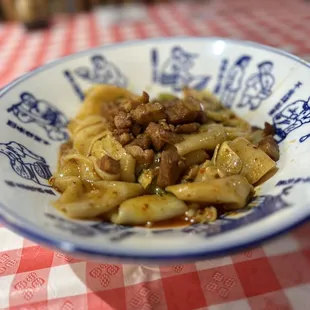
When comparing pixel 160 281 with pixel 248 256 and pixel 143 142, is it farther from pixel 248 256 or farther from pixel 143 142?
pixel 143 142

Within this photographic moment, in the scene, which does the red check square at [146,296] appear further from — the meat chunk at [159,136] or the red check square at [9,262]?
the meat chunk at [159,136]

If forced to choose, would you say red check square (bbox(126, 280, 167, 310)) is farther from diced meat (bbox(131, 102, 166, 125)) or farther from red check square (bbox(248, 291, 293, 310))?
diced meat (bbox(131, 102, 166, 125))

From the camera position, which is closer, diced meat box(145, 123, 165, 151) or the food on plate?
the food on plate

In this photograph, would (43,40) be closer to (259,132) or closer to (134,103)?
(134,103)

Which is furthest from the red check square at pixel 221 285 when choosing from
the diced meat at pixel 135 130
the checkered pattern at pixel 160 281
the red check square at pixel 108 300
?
the diced meat at pixel 135 130

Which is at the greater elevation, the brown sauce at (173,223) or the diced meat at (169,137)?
the diced meat at (169,137)

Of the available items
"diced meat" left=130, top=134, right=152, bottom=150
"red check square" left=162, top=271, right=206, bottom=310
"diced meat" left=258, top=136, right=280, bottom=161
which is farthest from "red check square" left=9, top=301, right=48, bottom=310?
"diced meat" left=258, top=136, right=280, bottom=161

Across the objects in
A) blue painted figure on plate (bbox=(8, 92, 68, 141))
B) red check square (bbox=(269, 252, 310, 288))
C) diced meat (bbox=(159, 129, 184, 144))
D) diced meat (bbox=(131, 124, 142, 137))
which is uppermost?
red check square (bbox=(269, 252, 310, 288))
